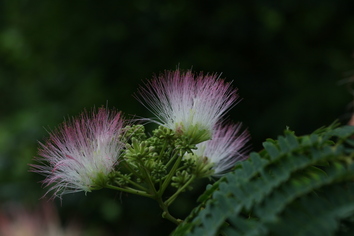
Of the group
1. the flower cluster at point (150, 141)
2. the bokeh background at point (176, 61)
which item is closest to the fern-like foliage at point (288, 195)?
the flower cluster at point (150, 141)

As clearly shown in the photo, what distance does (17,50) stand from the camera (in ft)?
19.0

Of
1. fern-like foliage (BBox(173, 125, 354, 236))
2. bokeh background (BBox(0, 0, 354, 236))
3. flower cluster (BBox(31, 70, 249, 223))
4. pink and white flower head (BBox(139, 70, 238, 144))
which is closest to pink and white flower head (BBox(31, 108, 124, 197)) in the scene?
flower cluster (BBox(31, 70, 249, 223))

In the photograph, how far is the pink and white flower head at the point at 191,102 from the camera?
1184 millimetres

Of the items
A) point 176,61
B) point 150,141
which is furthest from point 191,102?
point 176,61

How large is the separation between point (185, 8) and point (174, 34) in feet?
0.84

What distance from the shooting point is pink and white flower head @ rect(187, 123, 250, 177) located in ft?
4.16

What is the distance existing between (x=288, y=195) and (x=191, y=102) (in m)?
0.44

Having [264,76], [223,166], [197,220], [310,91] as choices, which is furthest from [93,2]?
[197,220]

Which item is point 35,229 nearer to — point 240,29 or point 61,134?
point 240,29

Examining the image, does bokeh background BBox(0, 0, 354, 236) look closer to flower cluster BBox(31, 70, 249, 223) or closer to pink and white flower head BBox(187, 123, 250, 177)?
pink and white flower head BBox(187, 123, 250, 177)

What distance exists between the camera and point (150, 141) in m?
1.15

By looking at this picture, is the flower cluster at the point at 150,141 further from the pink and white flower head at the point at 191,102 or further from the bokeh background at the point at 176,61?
the bokeh background at the point at 176,61

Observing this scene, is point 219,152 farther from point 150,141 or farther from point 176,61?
point 176,61

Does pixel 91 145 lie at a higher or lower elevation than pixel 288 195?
higher
